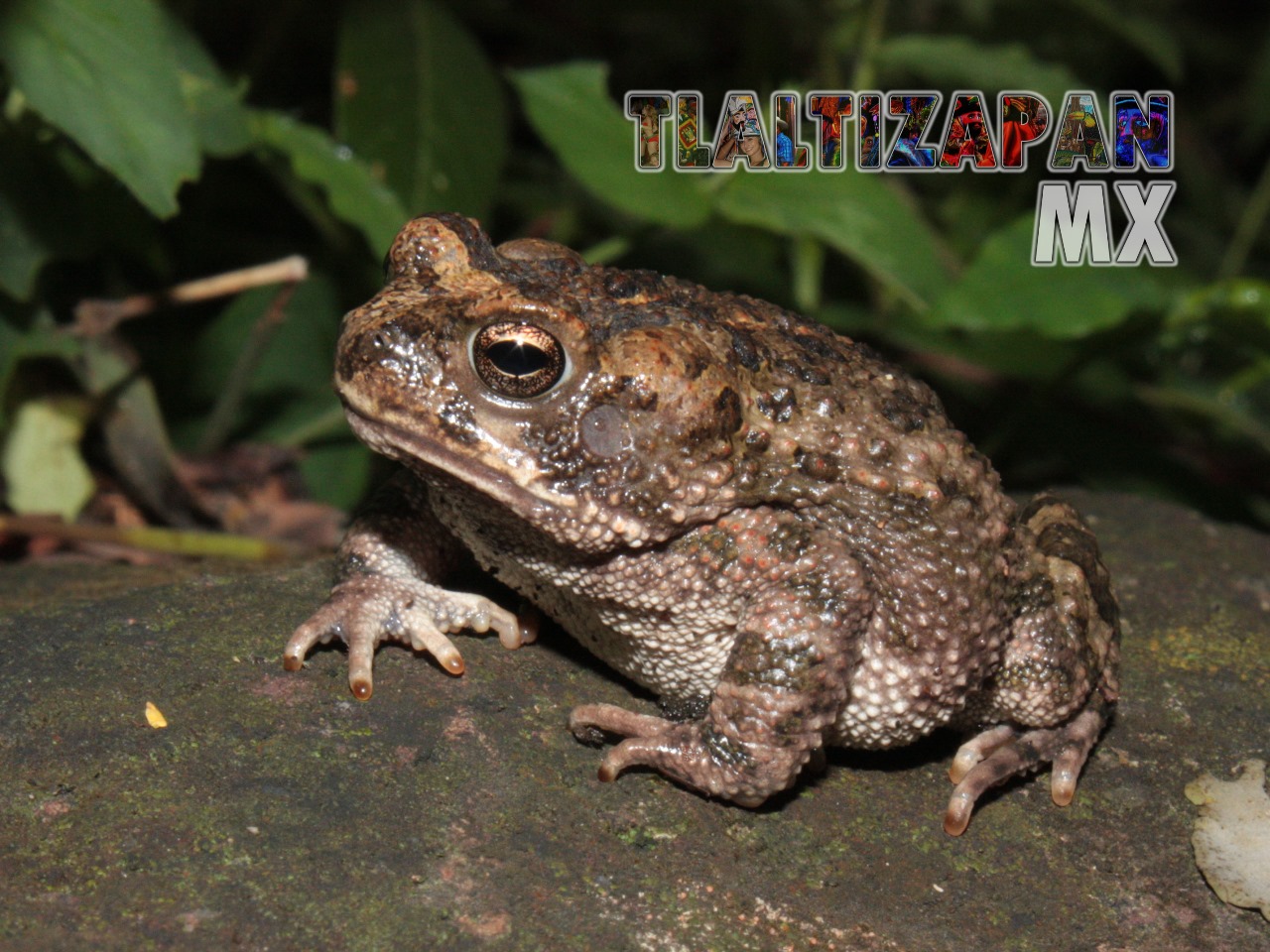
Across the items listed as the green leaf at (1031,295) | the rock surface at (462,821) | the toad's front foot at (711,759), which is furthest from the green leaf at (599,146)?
the toad's front foot at (711,759)

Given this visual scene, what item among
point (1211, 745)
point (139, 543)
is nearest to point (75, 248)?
point (139, 543)

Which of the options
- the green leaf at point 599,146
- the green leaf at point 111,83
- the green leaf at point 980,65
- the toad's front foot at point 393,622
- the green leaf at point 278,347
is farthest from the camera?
the green leaf at point 278,347

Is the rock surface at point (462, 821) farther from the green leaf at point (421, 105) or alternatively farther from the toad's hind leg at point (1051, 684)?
the green leaf at point (421, 105)

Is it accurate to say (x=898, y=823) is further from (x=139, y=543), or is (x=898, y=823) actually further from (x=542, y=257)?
(x=139, y=543)

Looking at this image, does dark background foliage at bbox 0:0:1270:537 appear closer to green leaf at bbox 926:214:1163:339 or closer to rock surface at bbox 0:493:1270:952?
green leaf at bbox 926:214:1163:339

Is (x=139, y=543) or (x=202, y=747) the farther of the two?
(x=139, y=543)

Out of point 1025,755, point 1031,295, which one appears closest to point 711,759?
point 1025,755

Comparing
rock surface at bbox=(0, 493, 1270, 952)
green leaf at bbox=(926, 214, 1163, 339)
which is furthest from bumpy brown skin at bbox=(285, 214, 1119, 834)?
green leaf at bbox=(926, 214, 1163, 339)

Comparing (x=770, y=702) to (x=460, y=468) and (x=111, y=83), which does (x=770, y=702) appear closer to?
(x=460, y=468)
